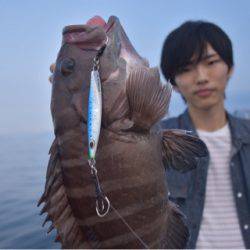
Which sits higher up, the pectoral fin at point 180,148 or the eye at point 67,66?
the eye at point 67,66

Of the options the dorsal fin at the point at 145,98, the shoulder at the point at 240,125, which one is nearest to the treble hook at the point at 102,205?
the dorsal fin at the point at 145,98

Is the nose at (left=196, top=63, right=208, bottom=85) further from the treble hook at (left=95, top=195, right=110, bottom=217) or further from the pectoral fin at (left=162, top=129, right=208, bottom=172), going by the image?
the treble hook at (left=95, top=195, right=110, bottom=217)

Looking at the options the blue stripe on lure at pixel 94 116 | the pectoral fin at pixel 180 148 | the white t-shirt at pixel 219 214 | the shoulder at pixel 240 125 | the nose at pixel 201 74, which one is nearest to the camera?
the blue stripe on lure at pixel 94 116

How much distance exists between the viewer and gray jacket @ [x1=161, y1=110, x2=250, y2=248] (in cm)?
355

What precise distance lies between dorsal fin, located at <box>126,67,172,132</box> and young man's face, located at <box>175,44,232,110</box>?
4.23 feet

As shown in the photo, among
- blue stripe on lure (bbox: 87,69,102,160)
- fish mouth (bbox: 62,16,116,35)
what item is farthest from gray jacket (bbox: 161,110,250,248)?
blue stripe on lure (bbox: 87,69,102,160)

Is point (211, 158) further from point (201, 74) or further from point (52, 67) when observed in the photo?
point (52, 67)

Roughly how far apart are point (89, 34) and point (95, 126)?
0.60 metres

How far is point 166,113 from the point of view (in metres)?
2.24

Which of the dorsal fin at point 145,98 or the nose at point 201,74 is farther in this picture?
the nose at point 201,74

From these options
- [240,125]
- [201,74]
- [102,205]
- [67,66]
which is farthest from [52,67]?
[240,125]

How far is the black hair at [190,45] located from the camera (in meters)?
3.60

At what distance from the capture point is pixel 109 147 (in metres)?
2.15

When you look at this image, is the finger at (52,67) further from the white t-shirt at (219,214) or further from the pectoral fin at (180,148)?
the white t-shirt at (219,214)
